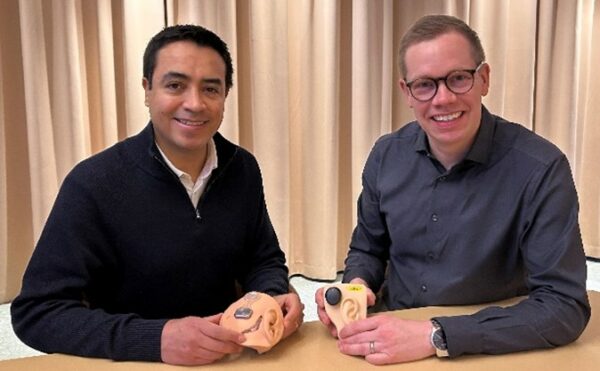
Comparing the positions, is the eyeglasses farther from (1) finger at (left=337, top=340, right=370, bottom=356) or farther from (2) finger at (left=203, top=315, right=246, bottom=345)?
(2) finger at (left=203, top=315, right=246, bottom=345)

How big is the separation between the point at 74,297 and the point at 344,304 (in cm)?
62

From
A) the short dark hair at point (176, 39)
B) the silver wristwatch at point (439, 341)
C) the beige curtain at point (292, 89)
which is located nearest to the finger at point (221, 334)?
the silver wristwatch at point (439, 341)

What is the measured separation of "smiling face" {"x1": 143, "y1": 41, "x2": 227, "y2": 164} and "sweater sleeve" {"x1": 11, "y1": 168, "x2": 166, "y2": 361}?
0.88 feet

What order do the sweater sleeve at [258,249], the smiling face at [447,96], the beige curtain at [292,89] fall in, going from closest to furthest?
the smiling face at [447,96] → the sweater sleeve at [258,249] → the beige curtain at [292,89]

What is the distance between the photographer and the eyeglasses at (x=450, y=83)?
1.50 meters

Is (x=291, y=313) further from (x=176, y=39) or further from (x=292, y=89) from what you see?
(x=292, y=89)

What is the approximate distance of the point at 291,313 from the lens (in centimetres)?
137

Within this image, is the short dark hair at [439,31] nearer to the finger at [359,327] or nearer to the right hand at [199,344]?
the finger at [359,327]

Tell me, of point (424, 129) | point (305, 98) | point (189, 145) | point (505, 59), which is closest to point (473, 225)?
point (424, 129)

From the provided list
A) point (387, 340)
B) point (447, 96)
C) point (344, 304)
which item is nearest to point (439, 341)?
point (387, 340)

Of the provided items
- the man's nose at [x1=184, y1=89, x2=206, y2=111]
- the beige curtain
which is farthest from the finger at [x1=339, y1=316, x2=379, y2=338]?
the beige curtain

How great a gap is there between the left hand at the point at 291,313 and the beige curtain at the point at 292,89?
2.00 meters

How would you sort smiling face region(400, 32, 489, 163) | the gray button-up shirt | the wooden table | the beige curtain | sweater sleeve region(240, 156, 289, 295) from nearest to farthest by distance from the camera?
the wooden table < the gray button-up shirt < smiling face region(400, 32, 489, 163) < sweater sleeve region(240, 156, 289, 295) < the beige curtain

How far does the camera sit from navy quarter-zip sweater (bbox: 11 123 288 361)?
1.28 meters
